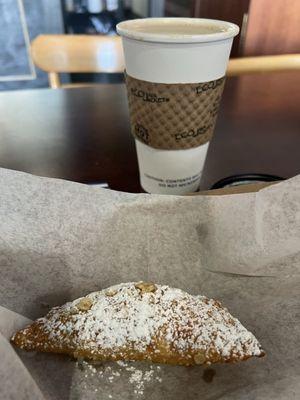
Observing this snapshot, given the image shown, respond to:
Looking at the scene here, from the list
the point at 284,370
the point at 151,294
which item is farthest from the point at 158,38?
the point at 284,370

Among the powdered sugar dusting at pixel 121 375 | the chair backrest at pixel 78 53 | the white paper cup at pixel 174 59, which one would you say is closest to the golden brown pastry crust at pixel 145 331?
the powdered sugar dusting at pixel 121 375

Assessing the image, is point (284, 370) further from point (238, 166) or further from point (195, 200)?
point (238, 166)

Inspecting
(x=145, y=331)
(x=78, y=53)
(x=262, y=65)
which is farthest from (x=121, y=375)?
(x=262, y=65)

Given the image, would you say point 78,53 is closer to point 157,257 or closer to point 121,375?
point 157,257

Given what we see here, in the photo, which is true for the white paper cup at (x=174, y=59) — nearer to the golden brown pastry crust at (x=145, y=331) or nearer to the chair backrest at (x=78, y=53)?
the golden brown pastry crust at (x=145, y=331)

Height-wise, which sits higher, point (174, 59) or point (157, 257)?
point (174, 59)

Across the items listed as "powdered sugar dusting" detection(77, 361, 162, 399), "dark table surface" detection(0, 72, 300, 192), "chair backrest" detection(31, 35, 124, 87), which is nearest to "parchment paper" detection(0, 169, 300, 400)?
"powdered sugar dusting" detection(77, 361, 162, 399)
